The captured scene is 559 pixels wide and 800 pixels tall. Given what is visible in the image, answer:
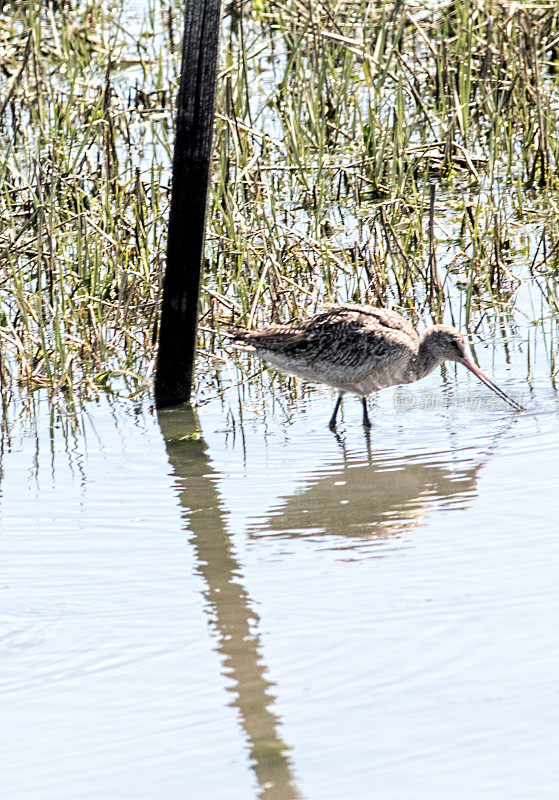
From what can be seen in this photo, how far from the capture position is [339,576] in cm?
484

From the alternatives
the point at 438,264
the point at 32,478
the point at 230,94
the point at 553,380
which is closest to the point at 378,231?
the point at 438,264

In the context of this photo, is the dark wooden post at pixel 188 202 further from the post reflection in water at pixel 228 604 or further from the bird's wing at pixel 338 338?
the bird's wing at pixel 338 338

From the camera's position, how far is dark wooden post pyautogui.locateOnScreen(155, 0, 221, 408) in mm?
6098

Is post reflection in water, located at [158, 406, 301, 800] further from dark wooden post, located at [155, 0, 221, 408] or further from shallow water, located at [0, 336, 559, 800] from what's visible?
dark wooden post, located at [155, 0, 221, 408]

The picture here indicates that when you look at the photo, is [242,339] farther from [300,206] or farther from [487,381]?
[300,206]

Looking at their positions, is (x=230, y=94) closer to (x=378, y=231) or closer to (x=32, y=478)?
(x=378, y=231)

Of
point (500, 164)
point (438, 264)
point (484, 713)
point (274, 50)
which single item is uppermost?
point (274, 50)

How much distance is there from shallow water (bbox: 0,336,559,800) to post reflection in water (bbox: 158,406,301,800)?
0.01 metres

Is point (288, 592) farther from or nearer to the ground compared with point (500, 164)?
nearer to the ground

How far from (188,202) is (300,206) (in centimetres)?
358

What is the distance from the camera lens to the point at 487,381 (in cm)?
706

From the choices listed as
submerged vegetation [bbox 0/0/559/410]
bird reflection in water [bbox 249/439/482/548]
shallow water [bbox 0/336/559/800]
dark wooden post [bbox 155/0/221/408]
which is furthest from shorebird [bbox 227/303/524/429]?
bird reflection in water [bbox 249/439/482/548]

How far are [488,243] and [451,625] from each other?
5.03 metres

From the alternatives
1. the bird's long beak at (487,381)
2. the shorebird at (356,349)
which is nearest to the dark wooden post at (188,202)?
Result: the shorebird at (356,349)
